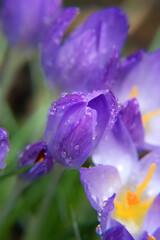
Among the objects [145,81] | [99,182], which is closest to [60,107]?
[99,182]

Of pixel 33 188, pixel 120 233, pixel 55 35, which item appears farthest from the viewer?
pixel 33 188

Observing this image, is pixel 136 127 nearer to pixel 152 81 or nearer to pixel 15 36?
pixel 152 81

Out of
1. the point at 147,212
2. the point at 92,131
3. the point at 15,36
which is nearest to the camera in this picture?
the point at 92,131

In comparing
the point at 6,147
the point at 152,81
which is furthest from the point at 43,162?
the point at 152,81

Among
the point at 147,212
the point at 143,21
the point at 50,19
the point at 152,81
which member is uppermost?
the point at 143,21

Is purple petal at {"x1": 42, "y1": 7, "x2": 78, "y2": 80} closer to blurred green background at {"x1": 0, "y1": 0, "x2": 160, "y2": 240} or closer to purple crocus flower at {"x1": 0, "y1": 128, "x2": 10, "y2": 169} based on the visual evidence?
blurred green background at {"x1": 0, "y1": 0, "x2": 160, "y2": 240}

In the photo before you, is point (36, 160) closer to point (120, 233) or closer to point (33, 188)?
point (120, 233)
